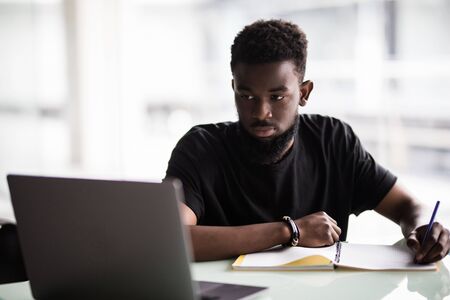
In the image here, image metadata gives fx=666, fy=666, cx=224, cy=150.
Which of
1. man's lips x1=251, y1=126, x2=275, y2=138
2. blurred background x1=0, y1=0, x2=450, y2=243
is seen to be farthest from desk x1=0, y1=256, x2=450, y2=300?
blurred background x1=0, y1=0, x2=450, y2=243

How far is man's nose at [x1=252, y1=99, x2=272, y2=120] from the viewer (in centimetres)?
163

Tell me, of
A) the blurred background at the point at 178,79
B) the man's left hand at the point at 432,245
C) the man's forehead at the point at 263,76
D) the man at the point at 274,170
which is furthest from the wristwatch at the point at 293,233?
the blurred background at the point at 178,79

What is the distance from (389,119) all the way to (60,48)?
251 cm

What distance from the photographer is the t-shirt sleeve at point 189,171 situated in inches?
66.4

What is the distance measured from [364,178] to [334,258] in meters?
0.51

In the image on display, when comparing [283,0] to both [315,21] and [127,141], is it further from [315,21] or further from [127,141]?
[127,141]

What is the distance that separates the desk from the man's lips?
1.28 feet

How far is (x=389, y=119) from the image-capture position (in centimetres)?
414

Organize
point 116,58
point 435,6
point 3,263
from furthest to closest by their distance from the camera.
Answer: point 116,58 → point 435,6 → point 3,263

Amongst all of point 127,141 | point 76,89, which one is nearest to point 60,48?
point 76,89

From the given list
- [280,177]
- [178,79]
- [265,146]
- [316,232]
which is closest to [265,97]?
[265,146]

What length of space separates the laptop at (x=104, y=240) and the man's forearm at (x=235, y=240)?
28cm

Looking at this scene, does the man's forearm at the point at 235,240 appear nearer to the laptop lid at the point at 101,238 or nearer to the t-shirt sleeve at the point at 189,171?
the t-shirt sleeve at the point at 189,171

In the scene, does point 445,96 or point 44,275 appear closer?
point 44,275
